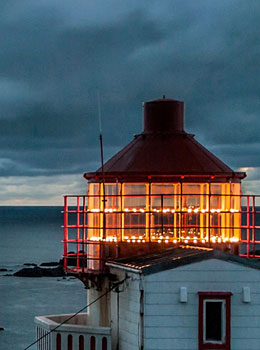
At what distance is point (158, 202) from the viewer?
52.2 ft

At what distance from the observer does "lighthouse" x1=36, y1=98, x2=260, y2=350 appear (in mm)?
13586

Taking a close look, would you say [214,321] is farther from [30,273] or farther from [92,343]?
[30,273]

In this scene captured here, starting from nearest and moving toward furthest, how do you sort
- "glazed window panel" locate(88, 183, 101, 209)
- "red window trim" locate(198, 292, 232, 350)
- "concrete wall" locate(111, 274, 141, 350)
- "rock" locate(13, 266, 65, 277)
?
"red window trim" locate(198, 292, 232, 350) < "concrete wall" locate(111, 274, 141, 350) < "glazed window panel" locate(88, 183, 101, 209) < "rock" locate(13, 266, 65, 277)

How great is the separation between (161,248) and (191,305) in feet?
7.61

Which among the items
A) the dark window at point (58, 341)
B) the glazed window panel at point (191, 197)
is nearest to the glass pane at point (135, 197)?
the glazed window panel at point (191, 197)

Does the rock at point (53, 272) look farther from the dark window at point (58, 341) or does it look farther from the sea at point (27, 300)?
the dark window at point (58, 341)

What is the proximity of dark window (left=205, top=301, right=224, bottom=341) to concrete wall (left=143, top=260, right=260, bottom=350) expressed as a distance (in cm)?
18

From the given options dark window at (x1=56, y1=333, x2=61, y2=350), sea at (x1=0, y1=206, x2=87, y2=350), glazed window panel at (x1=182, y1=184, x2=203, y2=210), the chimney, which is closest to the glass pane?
glazed window panel at (x1=182, y1=184, x2=203, y2=210)

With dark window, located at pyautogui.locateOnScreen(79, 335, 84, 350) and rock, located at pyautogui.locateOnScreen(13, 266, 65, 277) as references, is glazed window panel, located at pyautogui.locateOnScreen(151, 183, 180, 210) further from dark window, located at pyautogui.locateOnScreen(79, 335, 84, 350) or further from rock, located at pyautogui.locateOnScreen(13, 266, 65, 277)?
rock, located at pyautogui.locateOnScreen(13, 266, 65, 277)

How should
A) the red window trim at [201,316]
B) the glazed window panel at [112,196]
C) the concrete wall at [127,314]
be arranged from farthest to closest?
the glazed window panel at [112,196] → the concrete wall at [127,314] → the red window trim at [201,316]

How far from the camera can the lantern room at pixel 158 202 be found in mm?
15797

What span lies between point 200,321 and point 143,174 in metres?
3.31

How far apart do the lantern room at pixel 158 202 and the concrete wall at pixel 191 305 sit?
6.27 ft

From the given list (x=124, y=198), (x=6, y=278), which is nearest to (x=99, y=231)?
(x=124, y=198)
